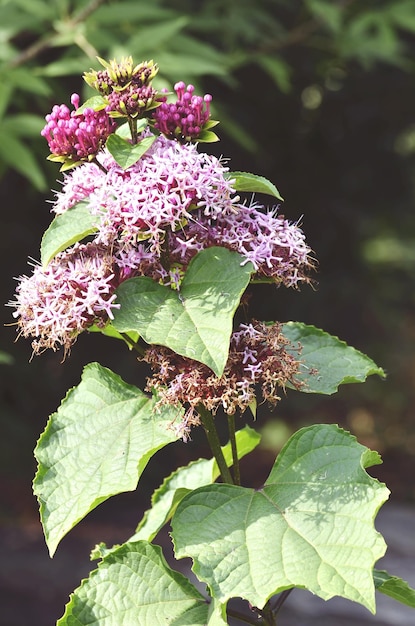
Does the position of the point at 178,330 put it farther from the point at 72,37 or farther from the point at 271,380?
the point at 72,37

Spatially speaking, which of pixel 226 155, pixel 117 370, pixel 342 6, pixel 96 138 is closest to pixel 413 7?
pixel 342 6

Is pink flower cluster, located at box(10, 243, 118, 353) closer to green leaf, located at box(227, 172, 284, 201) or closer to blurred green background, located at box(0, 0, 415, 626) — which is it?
green leaf, located at box(227, 172, 284, 201)

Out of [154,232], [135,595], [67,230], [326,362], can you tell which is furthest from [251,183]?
[135,595]

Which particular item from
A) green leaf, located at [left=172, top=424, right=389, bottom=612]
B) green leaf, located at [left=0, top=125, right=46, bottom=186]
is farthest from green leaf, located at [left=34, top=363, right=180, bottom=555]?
green leaf, located at [left=0, top=125, right=46, bottom=186]

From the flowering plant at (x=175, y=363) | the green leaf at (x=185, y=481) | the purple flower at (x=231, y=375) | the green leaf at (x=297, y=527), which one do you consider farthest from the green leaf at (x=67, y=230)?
the green leaf at (x=185, y=481)

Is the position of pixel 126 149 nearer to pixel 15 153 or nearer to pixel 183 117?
pixel 183 117

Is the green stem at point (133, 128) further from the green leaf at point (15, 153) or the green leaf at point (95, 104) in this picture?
the green leaf at point (15, 153)
